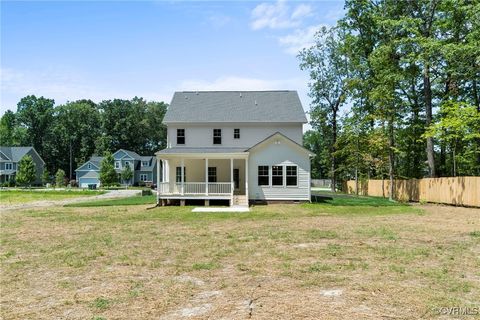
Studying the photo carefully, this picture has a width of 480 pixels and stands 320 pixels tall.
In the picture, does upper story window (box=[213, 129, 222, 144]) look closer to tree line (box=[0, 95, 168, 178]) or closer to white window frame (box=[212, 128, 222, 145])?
white window frame (box=[212, 128, 222, 145])

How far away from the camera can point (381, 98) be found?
27469mm

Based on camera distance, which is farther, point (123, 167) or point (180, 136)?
point (123, 167)

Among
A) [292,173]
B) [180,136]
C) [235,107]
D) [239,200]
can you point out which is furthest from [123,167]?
[292,173]

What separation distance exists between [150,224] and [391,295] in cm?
1051

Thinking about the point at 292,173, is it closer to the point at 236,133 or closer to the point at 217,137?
the point at 236,133

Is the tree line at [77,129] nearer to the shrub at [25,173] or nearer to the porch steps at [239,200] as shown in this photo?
the shrub at [25,173]

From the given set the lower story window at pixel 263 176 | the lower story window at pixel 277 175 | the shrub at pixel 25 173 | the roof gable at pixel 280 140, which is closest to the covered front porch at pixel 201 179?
the lower story window at pixel 263 176

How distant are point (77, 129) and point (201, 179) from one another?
65909 mm

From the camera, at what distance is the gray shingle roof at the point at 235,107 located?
2672 cm

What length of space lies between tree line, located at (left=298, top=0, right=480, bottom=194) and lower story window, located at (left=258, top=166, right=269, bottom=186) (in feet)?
33.7

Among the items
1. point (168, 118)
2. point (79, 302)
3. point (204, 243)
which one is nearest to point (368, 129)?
point (168, 118)

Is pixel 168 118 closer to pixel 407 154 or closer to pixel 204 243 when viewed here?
pixel 204 243

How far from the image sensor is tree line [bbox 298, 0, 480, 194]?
23453 mm

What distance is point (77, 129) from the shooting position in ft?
274
